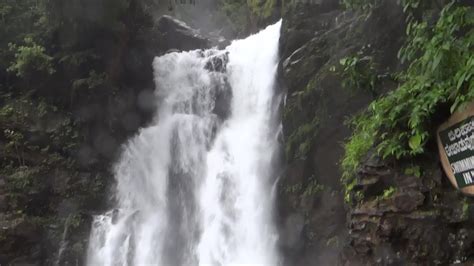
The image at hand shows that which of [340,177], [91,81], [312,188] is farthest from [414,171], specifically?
[91,81]

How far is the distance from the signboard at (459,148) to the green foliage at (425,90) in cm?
15

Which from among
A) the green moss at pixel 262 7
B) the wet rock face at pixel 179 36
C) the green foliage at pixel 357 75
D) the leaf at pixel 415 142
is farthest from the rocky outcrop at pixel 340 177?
the wet rock face at pixel 179 36

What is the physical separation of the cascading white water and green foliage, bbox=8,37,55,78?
3607 mm

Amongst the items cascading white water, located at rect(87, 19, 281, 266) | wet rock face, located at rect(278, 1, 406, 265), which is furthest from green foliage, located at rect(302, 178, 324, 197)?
cascading white water, located at rect(87, 19, 281, 266)

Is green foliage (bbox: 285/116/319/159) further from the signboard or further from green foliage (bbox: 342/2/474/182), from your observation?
the signboard

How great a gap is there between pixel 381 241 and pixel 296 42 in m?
A: 8.47

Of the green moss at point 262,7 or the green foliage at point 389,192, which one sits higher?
the green moss at point 262,7

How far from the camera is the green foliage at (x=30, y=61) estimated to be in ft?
49.1

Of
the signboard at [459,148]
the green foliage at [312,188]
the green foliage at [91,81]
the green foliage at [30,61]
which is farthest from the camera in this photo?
the green foliage at [91,81]

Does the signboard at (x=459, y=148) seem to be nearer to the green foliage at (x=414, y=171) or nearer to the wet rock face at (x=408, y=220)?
the wet rock face at (x=408, y=220)

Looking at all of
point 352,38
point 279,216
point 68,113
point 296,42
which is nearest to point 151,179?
point 68,113

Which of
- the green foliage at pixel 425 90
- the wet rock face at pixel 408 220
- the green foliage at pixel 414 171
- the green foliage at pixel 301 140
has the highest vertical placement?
the green foliage at pixel 301 140

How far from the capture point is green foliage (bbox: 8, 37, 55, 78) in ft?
49.1

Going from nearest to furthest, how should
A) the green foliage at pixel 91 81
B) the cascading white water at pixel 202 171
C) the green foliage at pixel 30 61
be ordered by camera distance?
the cascading white water at pixel 202 171 < the green foliage at pixel 30 61 < the green foliage at pixel 91 81
